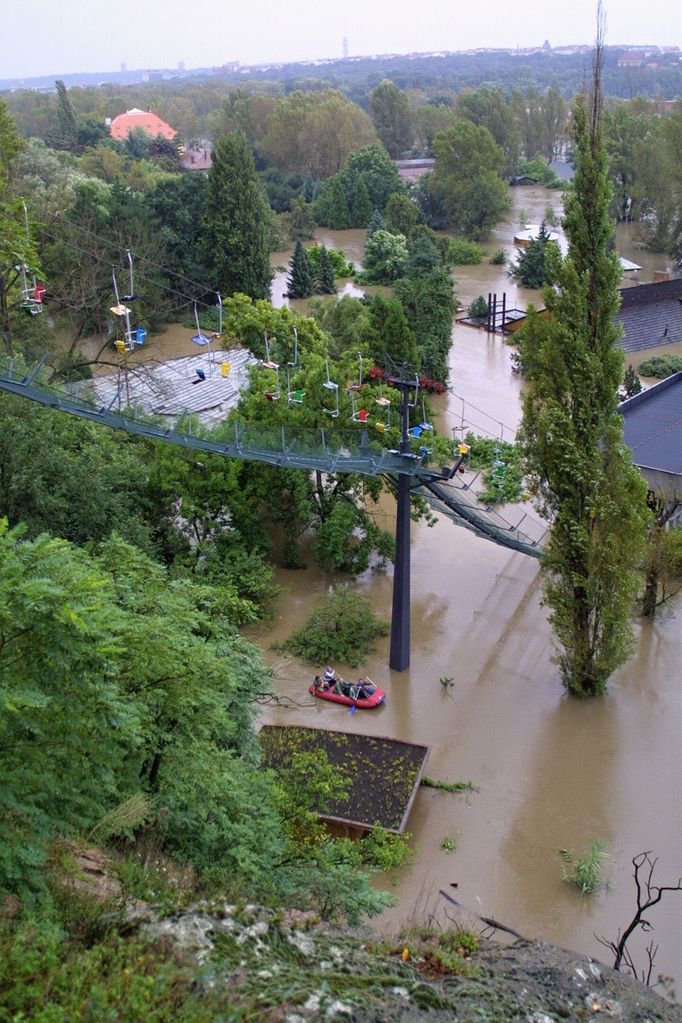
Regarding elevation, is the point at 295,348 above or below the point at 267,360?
above

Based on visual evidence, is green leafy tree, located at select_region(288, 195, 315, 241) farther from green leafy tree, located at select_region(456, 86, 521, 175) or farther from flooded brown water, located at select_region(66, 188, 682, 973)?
flooded brown water, located at select_region(66, 188, 682, 973)

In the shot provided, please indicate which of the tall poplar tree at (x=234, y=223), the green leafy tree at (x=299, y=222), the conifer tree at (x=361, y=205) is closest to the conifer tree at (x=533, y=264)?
the tall poplar tree at (x=234, y=223)

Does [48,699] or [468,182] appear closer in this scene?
[48,699]

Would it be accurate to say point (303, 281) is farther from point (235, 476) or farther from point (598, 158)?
point (598, 158)

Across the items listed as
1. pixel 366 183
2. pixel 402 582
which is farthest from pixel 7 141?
pixel 366 183

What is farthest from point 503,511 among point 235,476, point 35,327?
point 35,327

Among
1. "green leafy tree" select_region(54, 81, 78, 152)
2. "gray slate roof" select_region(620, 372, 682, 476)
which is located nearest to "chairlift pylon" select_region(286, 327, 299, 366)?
"gray slate roof" select_region(620, 372, 682, 476)

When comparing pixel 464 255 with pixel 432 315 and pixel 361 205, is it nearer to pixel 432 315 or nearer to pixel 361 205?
pixel 361 205
